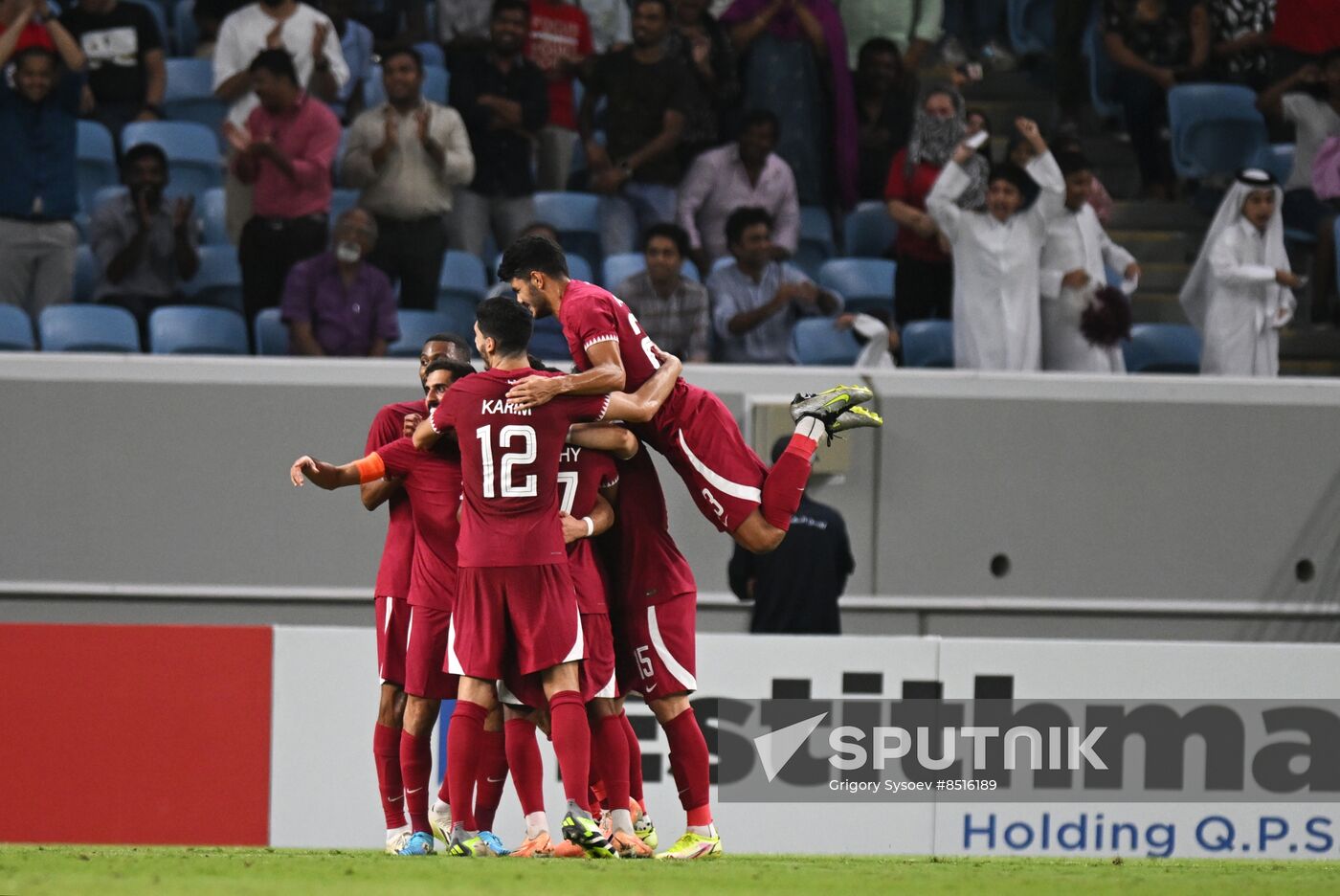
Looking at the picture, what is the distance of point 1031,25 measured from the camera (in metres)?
14.7

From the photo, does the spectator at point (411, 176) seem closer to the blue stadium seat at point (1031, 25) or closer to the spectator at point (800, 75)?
the spectator at point (800, 75)

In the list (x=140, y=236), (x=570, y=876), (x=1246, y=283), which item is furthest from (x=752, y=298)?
(x=570, y=876)

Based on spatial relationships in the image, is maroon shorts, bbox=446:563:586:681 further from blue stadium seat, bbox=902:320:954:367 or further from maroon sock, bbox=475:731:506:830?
blue stadium seat, bbox=902:320:954:367

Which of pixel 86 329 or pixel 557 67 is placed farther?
pixel 557 67

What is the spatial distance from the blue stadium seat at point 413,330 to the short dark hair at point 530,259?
456cm

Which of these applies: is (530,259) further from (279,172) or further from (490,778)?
(279,172)

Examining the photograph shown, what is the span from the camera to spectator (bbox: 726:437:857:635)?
9.68 m

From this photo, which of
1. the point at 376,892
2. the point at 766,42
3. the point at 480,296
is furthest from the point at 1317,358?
the point at 376,892

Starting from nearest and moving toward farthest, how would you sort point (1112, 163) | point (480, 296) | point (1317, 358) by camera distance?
point (480, 296), point (1317, 358), point (1112, 163)

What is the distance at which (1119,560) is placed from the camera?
1127 cm

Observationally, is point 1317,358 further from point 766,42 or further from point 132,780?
point 132,780

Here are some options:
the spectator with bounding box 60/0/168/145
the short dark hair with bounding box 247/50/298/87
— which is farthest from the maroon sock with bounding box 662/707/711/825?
the spectator with bounding box 60/0/168/145

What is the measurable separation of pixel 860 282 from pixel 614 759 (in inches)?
233

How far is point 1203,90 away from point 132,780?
28.5 ft
